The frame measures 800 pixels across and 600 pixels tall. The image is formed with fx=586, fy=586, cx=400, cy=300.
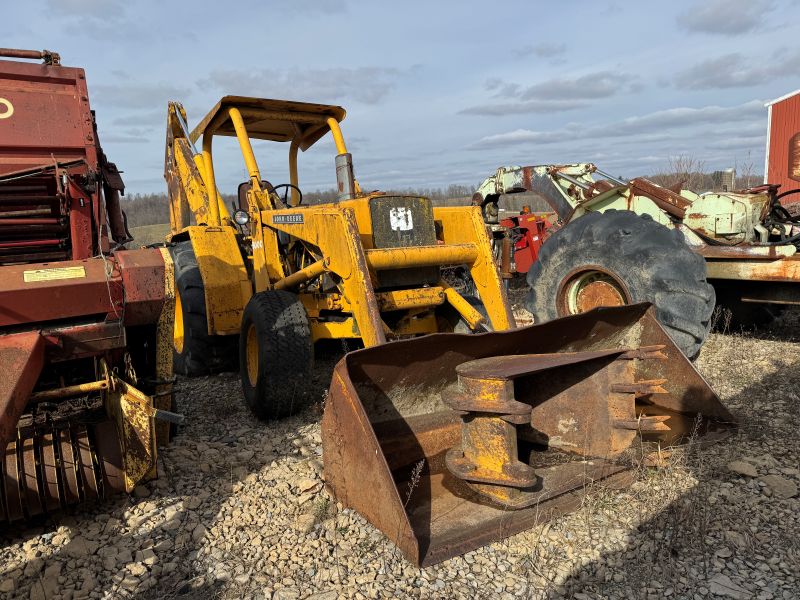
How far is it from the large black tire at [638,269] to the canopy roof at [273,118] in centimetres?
244

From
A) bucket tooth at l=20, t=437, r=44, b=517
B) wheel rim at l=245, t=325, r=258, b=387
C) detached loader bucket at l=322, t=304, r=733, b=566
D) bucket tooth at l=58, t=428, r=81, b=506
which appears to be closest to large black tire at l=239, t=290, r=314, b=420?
wheel rim at l=245, t=325, r=258, b=387

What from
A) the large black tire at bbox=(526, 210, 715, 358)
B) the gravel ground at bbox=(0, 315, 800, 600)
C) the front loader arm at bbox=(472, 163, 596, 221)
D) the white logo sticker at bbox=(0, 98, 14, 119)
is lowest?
the gravel ground at bbox=(0, 315, 800, 600)

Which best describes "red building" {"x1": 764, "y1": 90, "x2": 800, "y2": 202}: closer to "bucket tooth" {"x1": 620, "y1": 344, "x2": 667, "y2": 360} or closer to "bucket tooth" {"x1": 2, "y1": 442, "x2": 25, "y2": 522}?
"bucket tooth" {"x1": 620, "y1": 344, "x2": 667, "y2": 360}

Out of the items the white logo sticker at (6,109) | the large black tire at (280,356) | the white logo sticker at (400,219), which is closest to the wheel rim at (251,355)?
the large black tire at (280,356)

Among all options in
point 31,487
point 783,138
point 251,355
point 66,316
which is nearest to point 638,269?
point 251,355

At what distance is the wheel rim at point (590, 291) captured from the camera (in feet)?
15.3

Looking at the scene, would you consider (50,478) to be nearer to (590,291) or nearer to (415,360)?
(415,360)

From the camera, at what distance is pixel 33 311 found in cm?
296

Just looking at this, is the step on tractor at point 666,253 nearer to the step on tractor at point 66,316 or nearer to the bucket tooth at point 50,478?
the step on tractor at point 66,316

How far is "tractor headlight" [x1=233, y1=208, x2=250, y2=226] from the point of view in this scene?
534 centimetres

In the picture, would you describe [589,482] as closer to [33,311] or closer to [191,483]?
[191,483]

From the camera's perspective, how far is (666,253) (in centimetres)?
437

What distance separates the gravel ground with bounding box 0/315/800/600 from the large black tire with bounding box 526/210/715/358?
3.18ft

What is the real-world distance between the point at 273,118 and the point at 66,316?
9.54 ft
